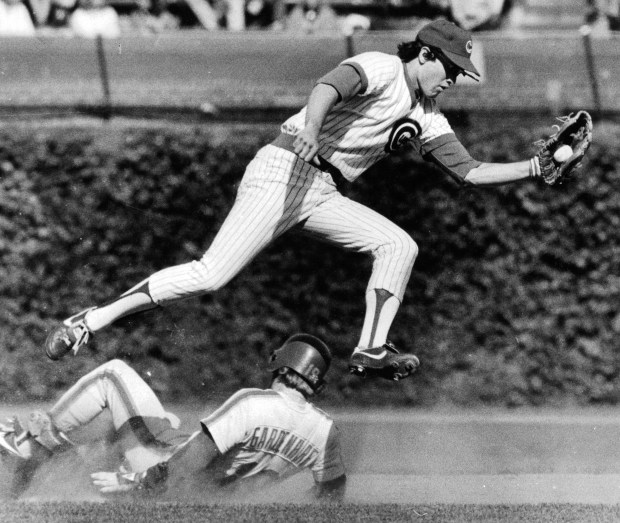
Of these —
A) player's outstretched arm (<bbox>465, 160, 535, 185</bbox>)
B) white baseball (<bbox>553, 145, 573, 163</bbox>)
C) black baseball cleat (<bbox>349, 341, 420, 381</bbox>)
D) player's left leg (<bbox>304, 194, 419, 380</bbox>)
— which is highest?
white baseball (<bbox>553, 145, 573, 163</bbox>)

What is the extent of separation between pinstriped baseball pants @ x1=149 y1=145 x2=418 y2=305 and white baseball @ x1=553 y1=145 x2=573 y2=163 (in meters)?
0.80

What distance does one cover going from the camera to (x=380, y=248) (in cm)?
540

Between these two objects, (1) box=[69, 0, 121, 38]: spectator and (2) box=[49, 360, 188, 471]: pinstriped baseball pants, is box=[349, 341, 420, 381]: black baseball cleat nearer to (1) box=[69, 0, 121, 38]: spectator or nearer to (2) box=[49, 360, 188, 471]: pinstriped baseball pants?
(2) box=[49, 360, 188, 471]: pinstriped baseball pants

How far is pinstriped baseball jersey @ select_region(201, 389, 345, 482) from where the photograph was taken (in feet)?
17.3

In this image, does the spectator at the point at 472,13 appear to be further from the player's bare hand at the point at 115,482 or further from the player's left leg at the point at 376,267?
the player's bare hand at the point at 115,482

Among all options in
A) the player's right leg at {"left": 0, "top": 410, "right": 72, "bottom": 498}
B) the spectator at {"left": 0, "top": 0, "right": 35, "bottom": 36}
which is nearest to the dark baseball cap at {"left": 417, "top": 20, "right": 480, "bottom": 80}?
the player's right leg at {"left": 0, "top": 410, "right": 72, "bottom": 498}

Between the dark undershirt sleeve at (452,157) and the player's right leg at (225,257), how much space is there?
72 centimetres

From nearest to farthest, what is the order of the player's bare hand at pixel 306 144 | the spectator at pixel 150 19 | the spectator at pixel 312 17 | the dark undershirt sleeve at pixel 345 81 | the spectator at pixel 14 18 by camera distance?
the player's bare hand at pixel 306 144 < the dark undershirt sleeve at pixel 345 81 < the spectator at pixel 14 18 < the spectator at pixel 150 19 < the spectator at pixel 312 17

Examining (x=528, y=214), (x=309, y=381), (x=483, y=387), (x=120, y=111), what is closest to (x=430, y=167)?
(x=528, y=214)

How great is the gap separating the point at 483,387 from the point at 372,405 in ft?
2.79

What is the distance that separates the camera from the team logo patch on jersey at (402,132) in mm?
5469

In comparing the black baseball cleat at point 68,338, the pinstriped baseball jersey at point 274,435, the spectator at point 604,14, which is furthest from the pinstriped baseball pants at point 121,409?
the spectator at point 604,14

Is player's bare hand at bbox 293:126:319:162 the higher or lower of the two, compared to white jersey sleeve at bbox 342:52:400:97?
lower

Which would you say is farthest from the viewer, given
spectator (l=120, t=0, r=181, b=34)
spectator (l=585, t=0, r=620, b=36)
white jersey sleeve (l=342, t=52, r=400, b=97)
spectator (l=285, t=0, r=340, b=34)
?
spectator (l=585, t=0, r=620, b=36)
